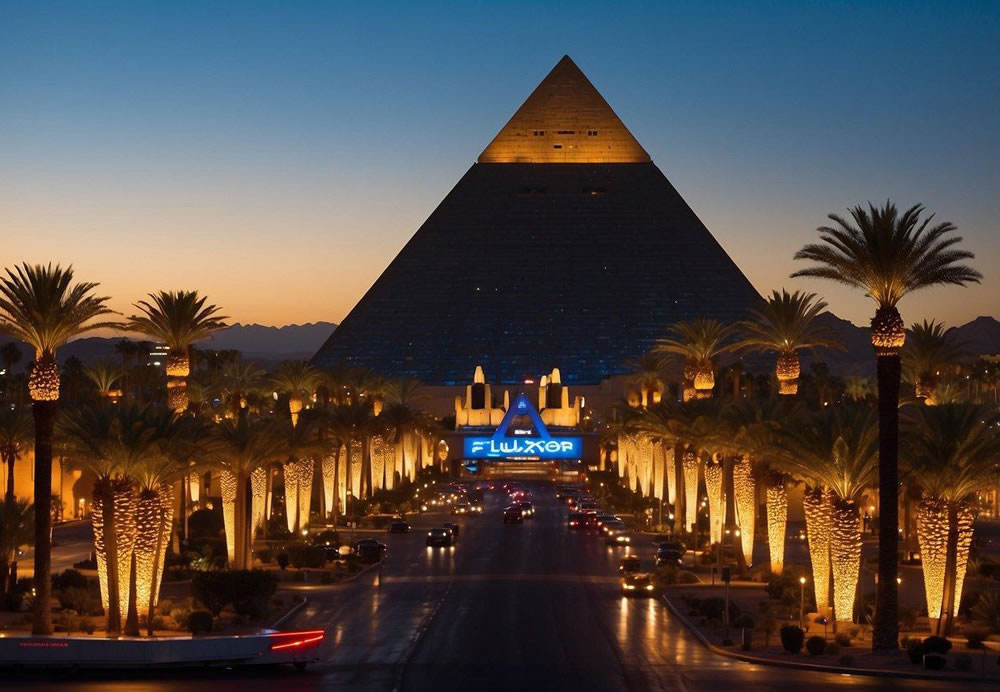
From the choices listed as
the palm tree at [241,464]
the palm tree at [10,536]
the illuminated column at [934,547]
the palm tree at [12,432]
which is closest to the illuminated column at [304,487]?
the palm tree at [12,432]

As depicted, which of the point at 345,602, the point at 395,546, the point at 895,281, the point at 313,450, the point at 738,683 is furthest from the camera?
the point at 395,546

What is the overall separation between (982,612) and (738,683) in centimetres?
1015

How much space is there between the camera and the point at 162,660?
31812mm

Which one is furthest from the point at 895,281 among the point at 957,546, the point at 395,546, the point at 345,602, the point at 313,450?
the point at 395,546

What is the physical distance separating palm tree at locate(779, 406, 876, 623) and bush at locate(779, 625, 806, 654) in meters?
3.62

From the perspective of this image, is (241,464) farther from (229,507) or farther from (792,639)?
(792,639)

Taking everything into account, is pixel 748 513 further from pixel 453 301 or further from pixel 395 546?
pixel 453 301

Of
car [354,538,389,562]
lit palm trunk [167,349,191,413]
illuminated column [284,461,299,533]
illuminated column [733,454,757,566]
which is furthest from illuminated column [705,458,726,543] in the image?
lit palm trunk [167,349,191,413]

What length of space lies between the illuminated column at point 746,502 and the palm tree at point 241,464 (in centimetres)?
1379

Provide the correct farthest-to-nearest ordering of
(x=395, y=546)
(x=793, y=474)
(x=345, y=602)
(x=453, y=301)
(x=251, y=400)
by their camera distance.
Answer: (x=453, y=301) < (x=251, y=400) < (x=395, y=546) < (x=345, y=602) < (x=793, y=474)

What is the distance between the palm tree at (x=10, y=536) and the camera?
137ft

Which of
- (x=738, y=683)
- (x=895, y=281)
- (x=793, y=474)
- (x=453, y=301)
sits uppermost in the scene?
(x=453, y=301)

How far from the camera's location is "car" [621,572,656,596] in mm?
45406

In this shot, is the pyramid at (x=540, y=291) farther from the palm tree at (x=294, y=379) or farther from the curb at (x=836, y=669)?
the curb at (x=836, y=669)
